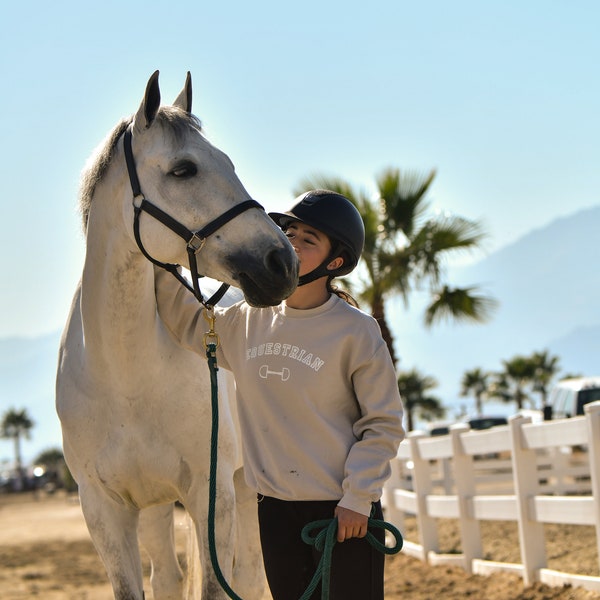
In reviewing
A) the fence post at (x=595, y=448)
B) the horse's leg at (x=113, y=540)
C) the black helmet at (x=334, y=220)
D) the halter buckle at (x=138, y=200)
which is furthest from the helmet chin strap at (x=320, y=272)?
the fence post at (x=595, y=448)

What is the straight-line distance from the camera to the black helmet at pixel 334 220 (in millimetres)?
3217

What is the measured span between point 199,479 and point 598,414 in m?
2.88

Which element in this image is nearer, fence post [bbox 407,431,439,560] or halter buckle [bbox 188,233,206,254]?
halter buckle [bbox 188,233,206,254]

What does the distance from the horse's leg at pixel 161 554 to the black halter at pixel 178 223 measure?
166 cm

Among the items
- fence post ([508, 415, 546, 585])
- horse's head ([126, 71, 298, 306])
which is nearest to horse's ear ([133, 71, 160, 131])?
horse's head ([126, 71, 298, 306])

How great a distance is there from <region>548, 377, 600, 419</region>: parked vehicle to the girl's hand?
51.4 ft

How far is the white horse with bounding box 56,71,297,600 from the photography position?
135 inches

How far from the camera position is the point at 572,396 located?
19469 mm

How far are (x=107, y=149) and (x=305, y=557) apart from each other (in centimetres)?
168

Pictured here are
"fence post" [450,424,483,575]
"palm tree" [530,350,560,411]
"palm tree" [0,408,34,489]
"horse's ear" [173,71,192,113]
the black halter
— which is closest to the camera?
the black halter

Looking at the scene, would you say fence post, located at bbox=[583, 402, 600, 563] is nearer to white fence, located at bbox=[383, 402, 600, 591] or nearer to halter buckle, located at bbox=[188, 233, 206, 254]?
white fence, located at bbox=[383, 402, 600, 591]

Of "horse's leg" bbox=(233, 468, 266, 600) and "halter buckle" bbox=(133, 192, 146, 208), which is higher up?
"halter buckle" bbox=(133, 192, 146, 208)

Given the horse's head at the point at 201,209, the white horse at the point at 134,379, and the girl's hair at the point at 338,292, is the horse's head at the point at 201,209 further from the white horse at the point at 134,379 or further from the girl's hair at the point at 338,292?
the girl's hair at the point at 338,292

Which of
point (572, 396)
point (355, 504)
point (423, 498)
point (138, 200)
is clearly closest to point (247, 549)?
point (355, 504)
